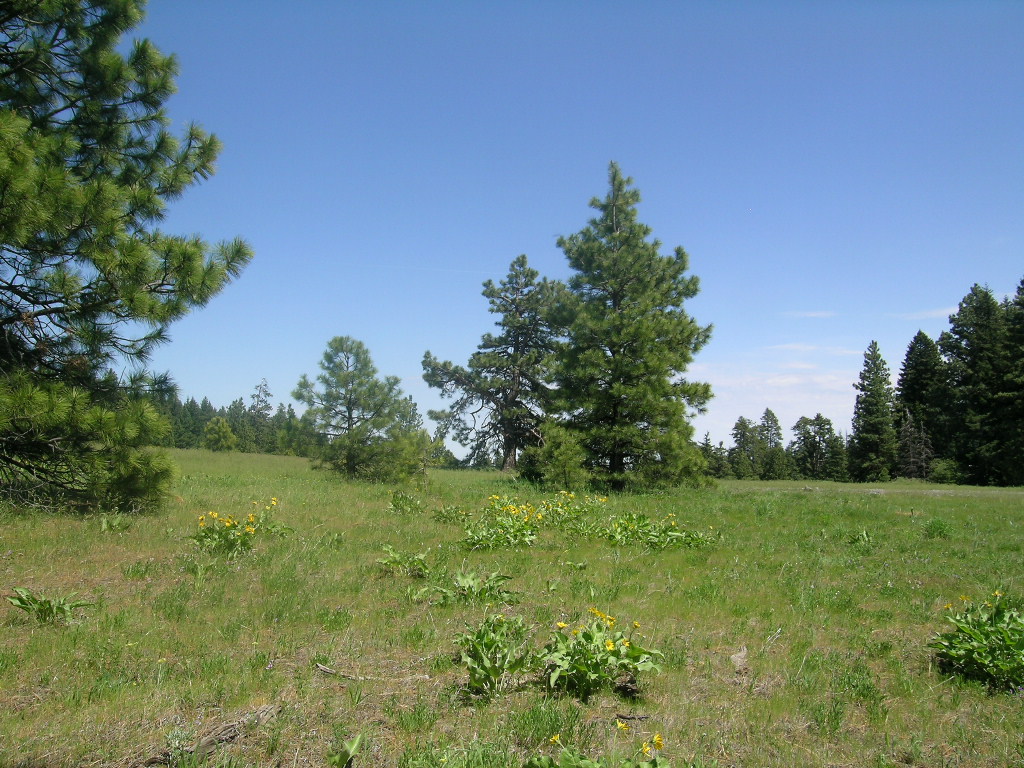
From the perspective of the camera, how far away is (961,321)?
44.4 m

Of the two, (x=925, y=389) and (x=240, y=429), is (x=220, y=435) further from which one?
(x=925, y=389)

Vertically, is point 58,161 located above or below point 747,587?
above

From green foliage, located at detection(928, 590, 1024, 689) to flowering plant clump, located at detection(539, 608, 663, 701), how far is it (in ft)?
7.74

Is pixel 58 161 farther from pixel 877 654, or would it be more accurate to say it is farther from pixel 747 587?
pixel 877 654

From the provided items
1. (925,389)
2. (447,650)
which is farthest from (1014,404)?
(447,650)

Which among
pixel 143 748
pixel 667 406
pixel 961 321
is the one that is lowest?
pixel 143 748

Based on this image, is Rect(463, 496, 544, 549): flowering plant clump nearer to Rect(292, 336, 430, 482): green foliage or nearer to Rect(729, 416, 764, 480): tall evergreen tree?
Rect(292, 336, 430, 482): green foliage

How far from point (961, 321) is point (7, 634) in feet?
180

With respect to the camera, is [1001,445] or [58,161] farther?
[1001,445]

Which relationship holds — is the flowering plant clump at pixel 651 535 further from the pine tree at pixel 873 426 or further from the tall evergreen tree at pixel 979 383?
the pine tree at pixel 873 426

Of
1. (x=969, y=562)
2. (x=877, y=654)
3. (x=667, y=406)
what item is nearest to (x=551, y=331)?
(x=667, y=406)

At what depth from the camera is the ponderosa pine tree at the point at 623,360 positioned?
1684 centimetres

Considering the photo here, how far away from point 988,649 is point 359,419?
63.5ft

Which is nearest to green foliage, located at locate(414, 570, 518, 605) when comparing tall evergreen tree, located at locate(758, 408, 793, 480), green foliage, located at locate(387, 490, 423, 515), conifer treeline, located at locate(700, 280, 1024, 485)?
green foliage, located at locate(387, 490, 423, 515)
